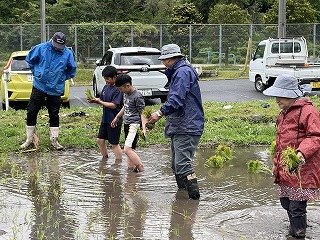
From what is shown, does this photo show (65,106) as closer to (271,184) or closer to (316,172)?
(271,184)

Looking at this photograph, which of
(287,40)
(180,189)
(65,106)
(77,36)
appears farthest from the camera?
(77,36)

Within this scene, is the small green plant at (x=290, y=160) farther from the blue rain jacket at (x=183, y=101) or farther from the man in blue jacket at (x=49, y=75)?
the man in blue jacket at (x=49, y=75)

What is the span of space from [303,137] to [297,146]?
10 cm

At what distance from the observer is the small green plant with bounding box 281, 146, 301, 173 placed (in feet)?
19.9

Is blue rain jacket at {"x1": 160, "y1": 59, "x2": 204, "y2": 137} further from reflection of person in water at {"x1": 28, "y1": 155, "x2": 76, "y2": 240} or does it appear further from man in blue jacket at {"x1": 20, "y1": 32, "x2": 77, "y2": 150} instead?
man in blue jacket at {"x1": 20, "y1": 32, "x2": 77, "y2": 150}

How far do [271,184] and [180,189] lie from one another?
129 cm

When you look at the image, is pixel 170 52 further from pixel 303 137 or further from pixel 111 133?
pixel 111 133

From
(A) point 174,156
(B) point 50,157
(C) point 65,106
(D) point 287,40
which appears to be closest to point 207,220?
(A) point 174,156

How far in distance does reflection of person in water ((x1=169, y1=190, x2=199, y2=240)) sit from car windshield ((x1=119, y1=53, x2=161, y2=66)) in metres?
10.3

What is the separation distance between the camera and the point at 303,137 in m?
6.30

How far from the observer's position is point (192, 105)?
25.5 ft

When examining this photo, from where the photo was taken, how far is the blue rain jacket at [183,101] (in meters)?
7.63

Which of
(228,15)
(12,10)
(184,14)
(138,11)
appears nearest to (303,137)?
(228,15)

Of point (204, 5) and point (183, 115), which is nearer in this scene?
point (183, 115)
